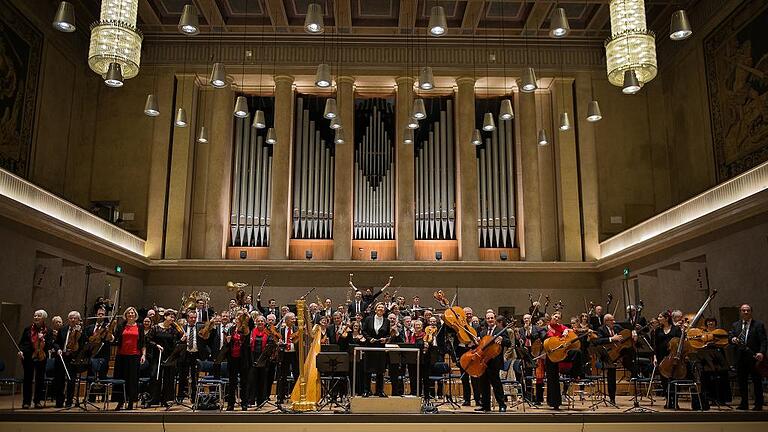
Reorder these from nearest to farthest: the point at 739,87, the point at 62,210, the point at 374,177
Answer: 1. the point at 62,210
2. the point at 739,87
3. the point at 374,177

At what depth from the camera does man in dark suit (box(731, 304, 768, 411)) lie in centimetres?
794

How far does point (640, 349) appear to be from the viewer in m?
9.00

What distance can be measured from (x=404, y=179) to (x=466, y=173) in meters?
1.42

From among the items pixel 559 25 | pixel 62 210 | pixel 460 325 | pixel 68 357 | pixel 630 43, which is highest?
pixel 559 25

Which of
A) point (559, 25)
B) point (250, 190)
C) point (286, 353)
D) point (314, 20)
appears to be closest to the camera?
point (559, 25)

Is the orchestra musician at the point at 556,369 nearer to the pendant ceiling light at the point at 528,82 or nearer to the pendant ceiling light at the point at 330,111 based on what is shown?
the pendant ceiling light at the point at 528,82

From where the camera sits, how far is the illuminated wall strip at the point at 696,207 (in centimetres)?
918

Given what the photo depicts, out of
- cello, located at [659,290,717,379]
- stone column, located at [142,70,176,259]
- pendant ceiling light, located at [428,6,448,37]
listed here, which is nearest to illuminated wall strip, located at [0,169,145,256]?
stone column, located at [142,70,176,259]

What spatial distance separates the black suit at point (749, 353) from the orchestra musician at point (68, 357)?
8134 millimetres

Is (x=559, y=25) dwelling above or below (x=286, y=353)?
above

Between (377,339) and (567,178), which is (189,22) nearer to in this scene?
(377,339)

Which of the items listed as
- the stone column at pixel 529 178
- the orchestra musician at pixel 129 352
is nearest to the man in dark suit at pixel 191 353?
the orchestra musician at pixel 129 352

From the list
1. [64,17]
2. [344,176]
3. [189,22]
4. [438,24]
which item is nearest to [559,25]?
[438,24]

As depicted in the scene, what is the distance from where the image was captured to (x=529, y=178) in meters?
15.1
